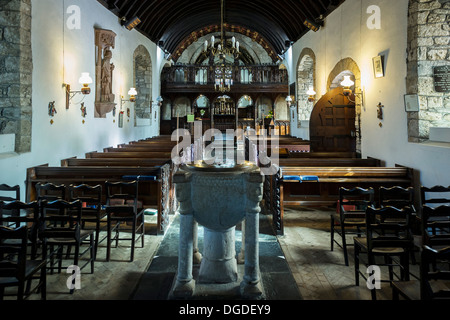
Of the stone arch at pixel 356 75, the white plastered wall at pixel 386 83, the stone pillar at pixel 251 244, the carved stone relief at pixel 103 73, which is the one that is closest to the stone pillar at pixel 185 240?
the stone pillar at pixel 251 244

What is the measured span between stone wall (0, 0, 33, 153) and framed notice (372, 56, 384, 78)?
6.03 m

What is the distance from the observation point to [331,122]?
313 inches

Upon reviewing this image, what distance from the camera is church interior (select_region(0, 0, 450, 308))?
265 cm

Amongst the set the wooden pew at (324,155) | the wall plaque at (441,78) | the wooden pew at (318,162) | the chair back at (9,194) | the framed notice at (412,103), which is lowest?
the chair back at (9,194)

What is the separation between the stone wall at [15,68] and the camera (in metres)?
4.77

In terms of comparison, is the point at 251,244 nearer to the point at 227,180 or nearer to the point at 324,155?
the point at 227,180

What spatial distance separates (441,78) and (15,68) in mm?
6621

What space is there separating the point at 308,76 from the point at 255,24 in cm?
414

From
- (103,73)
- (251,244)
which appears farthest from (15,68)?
(251,244)

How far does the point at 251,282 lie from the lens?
263 cm

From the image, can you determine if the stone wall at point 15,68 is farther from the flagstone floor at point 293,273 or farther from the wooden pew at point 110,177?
the flagstone floor at point 293,273

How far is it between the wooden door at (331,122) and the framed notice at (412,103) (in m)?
2.79
